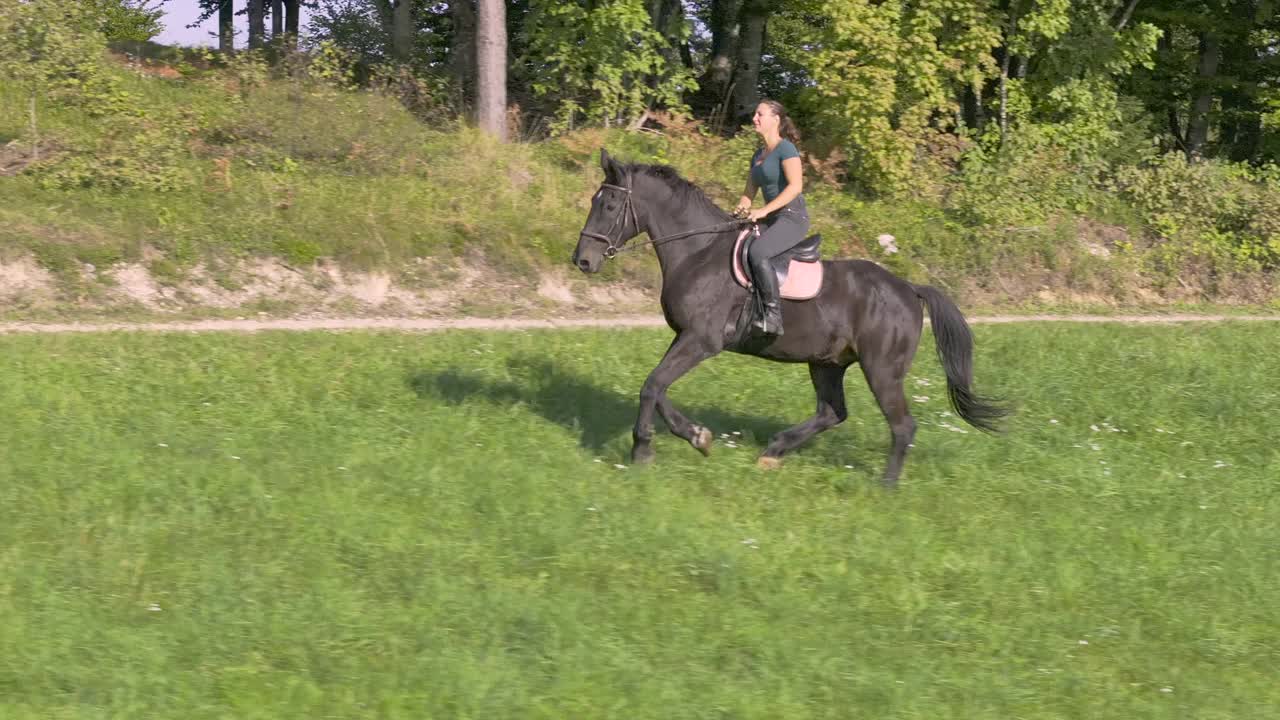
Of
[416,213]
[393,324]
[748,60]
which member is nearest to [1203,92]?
[748,60]

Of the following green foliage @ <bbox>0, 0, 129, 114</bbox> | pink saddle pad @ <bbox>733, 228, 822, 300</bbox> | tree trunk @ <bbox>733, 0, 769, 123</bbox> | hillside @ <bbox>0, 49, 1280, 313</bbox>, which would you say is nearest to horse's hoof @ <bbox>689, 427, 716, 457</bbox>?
pink saddle pad @ <bbox>733, 228, 822, 300</bbox>

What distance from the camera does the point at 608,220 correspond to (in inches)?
413

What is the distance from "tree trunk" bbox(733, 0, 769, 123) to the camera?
89.9ft

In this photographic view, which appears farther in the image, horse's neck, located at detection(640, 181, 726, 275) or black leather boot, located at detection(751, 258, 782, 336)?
horse's neck, located at detection(640, 181, 726, 275)

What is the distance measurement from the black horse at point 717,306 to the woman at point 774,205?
0.19 m

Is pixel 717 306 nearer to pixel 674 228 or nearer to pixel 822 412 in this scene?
pixel 674 228

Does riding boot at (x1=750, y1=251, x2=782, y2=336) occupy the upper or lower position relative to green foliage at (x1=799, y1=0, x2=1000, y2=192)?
lower

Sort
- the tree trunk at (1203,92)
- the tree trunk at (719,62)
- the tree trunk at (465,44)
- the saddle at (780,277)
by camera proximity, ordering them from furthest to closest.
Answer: the tree trunk at (719,62)
the tree trunk at (1203,92)
the tree trunk at (465,44)
the saddle at (780,277)

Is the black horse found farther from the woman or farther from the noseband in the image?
the woman

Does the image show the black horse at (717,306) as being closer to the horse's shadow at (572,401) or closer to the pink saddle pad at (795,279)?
the pink saddle pad at (795,279)

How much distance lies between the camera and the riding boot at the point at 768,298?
10.4 metres

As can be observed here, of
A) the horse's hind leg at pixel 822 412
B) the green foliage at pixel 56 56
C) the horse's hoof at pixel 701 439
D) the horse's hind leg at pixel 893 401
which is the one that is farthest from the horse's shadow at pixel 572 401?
the green foliage at pixel 56 56

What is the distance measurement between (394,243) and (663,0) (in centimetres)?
981

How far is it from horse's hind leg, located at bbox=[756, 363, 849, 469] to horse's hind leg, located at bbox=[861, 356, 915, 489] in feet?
1.41
